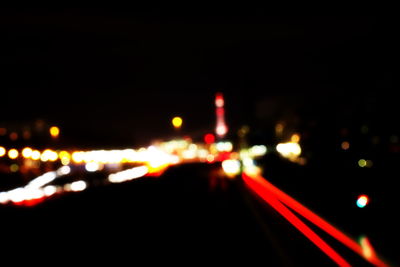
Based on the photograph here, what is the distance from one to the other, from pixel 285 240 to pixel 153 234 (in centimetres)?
286

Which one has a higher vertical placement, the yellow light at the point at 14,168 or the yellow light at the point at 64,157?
the yellow light at the point at 64,157

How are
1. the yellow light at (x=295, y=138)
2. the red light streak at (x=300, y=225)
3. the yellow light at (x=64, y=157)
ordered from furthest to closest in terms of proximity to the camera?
the yellow light at (x=64, y=157)
the yellow light at (x=295, y=138)
the red light streak at (x=300, y=225)

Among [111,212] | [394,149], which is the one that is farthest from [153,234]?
[394,149]

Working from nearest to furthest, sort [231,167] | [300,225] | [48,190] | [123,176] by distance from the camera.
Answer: [300,225]
[48,190]
[123,176]
[231,167]

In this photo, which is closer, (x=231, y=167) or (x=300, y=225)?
(x=300, y=225)

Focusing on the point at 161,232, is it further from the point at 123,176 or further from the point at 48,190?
the point at 123,176

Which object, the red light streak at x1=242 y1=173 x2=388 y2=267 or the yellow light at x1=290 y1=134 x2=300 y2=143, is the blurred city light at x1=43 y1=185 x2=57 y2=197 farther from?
the yellow light at x1=290 y1=134 x2=300 y2=143

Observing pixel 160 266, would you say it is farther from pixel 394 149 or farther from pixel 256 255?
pixel 394 149

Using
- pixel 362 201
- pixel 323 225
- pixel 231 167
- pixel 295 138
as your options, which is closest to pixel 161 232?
pixel 323 225

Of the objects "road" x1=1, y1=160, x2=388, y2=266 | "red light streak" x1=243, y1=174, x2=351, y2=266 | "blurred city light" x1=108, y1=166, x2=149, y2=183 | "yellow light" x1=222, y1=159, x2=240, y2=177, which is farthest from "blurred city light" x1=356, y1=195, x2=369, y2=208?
"yellow light" x1=222, y1=159, x2=240, y2=177

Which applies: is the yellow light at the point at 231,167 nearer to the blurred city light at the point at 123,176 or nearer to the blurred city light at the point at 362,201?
the blurred city light at the point at 123,176

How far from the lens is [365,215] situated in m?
11.6

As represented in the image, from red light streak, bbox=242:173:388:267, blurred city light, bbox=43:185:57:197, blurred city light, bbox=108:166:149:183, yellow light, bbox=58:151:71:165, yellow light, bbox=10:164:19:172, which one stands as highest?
yellow light, bbox=58:151:71:165

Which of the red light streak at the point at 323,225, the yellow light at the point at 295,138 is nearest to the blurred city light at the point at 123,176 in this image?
the red light streak at the point at 323,225
